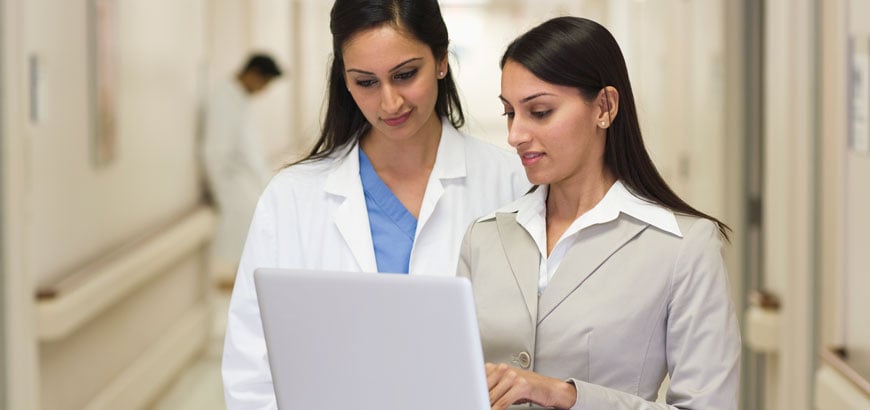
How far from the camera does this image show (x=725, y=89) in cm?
499

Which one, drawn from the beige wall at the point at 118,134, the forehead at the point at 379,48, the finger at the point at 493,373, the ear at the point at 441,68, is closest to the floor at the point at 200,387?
the beige wall at the point at 118,134

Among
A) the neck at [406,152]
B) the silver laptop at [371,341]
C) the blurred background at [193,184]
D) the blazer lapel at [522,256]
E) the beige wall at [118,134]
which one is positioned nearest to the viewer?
the silver laptop at [371,341]

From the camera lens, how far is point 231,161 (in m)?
6.98

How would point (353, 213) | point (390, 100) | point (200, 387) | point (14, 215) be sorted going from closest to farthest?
1. point (390, 100)
2. point (353, 213)
3. point (14, 215)
4. point (200, 387)

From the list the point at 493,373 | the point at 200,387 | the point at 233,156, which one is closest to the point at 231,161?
the point at 233,156

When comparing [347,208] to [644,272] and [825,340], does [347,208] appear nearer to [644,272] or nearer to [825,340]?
[644,272]

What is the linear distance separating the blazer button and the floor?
4225mm

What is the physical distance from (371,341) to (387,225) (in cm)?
70

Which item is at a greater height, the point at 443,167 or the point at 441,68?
the point at 441,68

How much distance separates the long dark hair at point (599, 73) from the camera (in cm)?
183

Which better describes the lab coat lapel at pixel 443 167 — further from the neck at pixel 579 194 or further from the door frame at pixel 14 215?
the door frame at pixel 14 215

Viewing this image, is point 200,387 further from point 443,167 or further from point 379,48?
point 379,48

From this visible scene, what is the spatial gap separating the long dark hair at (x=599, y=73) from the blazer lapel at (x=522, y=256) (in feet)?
0.58

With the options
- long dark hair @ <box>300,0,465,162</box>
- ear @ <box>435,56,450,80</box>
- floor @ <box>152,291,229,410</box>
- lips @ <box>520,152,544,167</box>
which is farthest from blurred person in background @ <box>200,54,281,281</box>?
lips @ <box>520,152,544,167</box>
